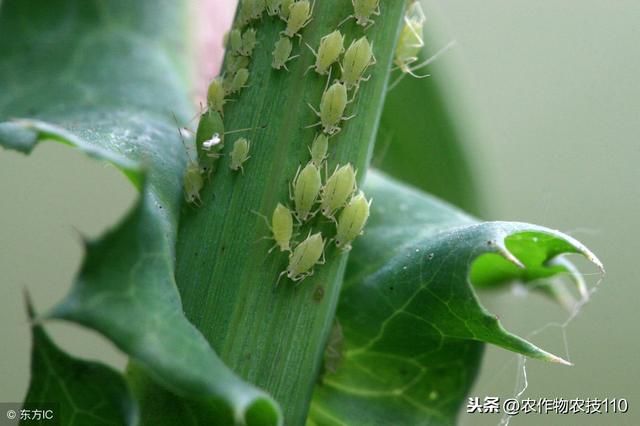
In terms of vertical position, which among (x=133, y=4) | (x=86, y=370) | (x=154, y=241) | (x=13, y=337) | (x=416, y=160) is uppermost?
(x=133, y=4)

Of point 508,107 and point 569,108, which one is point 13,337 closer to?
point 508,107

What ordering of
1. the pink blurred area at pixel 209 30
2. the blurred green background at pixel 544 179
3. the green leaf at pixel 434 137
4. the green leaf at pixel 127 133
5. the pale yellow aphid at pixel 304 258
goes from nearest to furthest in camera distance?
the green leaf at pixel 127 133 → the pale yellow aphid at pixel 304 258 → the pink blurred area at pixel 209 30 → the green leaf at pixel 434 137 → the blurred green background at pixel 544 179

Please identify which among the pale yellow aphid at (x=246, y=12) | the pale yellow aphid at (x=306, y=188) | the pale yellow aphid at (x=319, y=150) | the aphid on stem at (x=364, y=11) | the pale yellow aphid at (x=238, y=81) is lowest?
the pale yellow aphid at (x=306, y=188)

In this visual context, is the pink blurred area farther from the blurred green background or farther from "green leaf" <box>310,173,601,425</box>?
the blurred green background

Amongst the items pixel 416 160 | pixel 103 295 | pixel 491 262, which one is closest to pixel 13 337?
pixel 416 160

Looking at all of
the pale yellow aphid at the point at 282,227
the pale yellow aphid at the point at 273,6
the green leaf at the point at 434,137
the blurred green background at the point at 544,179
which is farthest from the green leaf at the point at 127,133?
the blurred green background at the point at 544,179

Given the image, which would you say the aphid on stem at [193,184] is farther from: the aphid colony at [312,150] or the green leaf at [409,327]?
the green leaf at [409,327]
